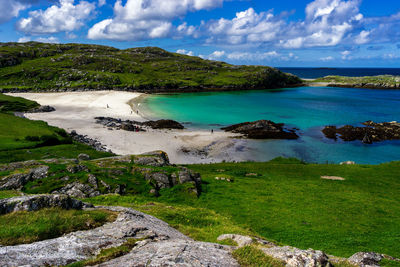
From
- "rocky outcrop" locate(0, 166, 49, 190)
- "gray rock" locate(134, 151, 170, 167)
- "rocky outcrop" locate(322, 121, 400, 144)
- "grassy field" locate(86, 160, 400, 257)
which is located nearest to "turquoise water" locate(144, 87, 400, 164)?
Result: "rocky outcrop" locate(322, 121, 400, 144)

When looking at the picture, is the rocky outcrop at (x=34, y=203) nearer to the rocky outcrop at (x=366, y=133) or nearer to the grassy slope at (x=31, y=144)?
the grassy slope at (x=31, y=144)

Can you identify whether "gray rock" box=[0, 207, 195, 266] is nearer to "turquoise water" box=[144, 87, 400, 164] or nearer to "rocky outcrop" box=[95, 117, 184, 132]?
"turquoise water" box=[144, 87, 400, 164]

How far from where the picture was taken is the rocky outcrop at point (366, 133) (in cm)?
7418

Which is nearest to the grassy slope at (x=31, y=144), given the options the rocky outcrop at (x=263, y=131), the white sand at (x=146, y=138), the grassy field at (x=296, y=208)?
the white sand at (x=146, y=138)

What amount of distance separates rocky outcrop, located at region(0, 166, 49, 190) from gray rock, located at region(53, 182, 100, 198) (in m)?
3.04

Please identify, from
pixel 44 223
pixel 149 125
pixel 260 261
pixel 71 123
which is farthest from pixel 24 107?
pixel 260 261

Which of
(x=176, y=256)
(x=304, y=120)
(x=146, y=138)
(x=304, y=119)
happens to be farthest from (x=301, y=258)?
(x=304, y=119)

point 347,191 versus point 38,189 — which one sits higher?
point 38,189

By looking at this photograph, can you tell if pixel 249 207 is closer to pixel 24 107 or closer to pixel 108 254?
pixel 108 254

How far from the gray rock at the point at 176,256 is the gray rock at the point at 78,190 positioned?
1476cm

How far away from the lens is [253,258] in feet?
32.3

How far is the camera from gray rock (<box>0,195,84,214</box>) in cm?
1215

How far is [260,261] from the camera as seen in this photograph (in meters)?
9.53

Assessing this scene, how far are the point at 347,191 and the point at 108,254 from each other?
33291mm
